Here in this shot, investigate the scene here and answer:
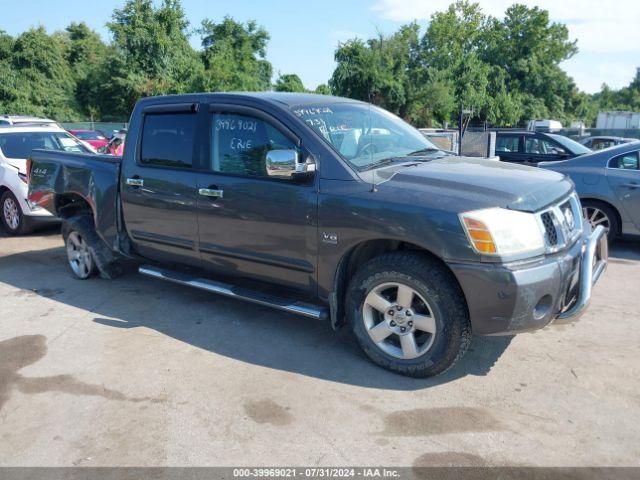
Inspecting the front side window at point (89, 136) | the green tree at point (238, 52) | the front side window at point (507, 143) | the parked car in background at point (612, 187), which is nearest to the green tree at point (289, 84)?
the green tree at point (238, 52)

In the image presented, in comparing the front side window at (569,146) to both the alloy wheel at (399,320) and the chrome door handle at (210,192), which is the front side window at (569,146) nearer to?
the alloy wheel at (399,320)

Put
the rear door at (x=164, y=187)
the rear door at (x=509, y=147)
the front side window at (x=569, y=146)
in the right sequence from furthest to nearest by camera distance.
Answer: the rear door at (x=509, y=147), the front side window at (x=569, y=146), the rear door at (x=164, y=187)

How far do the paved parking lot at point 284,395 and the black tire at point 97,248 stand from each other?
2.78 feet

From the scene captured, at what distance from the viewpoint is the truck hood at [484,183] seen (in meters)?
3.36

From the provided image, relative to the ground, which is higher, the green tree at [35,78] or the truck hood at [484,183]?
the green tree at [35,78]

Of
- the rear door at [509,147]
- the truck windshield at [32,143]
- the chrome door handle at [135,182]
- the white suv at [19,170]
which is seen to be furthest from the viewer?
the rear door at [509,147]

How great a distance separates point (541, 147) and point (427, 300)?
875 cm

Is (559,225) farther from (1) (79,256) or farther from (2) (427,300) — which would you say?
(1) (79,256)

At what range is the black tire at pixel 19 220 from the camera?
8.28 metres

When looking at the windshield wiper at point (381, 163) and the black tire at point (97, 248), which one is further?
the black tire at point (97, 248)

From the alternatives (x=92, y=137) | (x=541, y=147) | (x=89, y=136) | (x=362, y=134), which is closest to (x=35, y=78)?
(x=89, y=136)

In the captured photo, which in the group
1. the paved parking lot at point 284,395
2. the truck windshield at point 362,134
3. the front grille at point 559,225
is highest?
the truck windshield at point 362,134

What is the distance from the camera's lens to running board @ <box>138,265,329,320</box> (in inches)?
156

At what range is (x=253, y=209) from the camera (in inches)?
164
